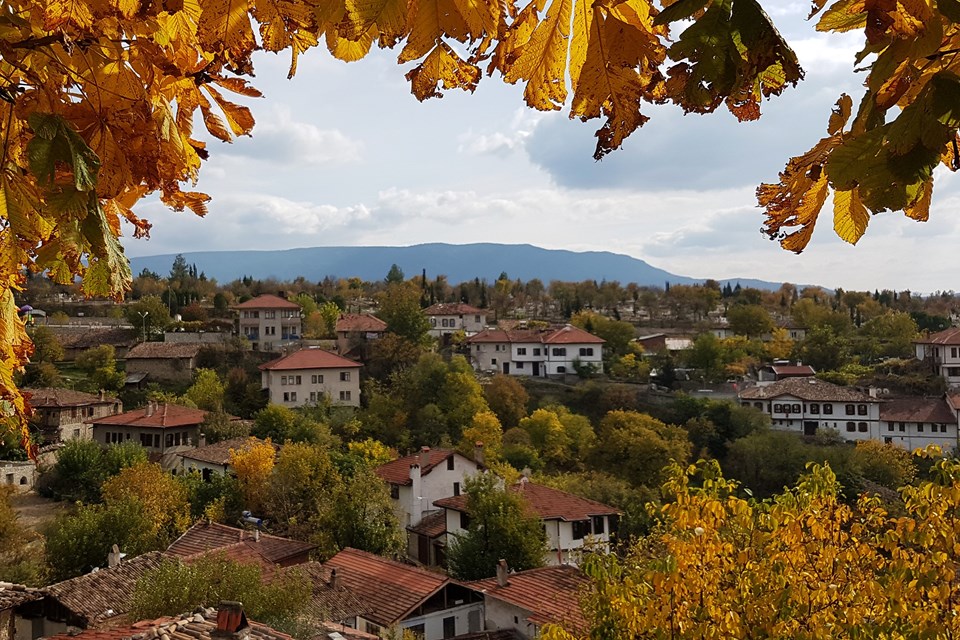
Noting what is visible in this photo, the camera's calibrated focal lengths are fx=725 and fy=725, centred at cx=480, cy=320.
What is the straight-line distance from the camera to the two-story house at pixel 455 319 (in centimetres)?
4844

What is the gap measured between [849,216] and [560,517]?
1903 cm

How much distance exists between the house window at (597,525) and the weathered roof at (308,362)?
52.9 ft

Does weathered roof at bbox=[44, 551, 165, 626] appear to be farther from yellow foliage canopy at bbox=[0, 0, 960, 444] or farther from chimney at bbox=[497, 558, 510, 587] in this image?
yellow foliage canopy at bbox=[0, 0, 960, 444]

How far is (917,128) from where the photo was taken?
899mm

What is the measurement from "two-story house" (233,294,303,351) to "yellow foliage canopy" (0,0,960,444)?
3949 centimetres

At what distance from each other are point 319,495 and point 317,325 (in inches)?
894

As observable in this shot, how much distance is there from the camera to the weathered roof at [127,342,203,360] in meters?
34.0

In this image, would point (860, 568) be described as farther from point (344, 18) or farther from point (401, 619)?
point (401, 619)

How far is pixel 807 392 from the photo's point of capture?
111 ft

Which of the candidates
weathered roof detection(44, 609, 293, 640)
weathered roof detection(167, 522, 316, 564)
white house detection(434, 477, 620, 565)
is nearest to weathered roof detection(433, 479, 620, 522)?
white house detection(434, 477, 620, 565)

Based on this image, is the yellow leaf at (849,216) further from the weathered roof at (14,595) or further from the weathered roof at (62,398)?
the weathered roof at (62,398)

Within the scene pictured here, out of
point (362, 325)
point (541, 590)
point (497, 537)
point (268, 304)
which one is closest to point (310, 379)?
point (362, 325)

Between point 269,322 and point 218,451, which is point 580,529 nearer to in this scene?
point 218,451

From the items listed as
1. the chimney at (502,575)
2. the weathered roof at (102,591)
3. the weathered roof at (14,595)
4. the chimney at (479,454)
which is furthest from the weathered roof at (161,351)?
the chimney at (502,575)
